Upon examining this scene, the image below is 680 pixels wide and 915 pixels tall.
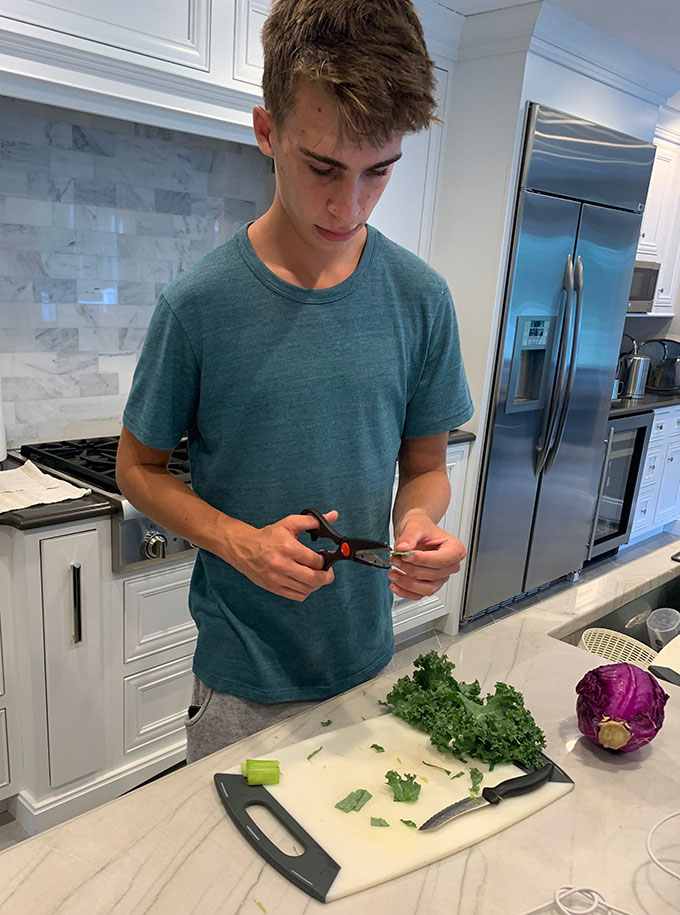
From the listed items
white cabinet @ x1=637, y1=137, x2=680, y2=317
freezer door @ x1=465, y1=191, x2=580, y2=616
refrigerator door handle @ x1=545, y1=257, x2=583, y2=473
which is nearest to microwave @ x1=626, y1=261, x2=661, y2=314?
white cabinet @ x1=637, y1=137, x2=680, y2=317

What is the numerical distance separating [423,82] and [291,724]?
844 millimetres

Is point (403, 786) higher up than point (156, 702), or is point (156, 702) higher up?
point (403, 786)

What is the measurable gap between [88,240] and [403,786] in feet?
6.43

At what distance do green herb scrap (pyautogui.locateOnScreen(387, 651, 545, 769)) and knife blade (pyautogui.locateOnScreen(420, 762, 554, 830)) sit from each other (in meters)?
0.02

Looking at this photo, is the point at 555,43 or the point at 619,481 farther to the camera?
the point at 619,481

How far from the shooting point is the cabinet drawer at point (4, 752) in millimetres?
1831

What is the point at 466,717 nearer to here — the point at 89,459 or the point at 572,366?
the point at 89,459

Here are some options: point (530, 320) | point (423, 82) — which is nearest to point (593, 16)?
point (530, 320)

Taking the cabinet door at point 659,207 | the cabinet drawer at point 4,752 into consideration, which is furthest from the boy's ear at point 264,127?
the cabinet door at point 659,207

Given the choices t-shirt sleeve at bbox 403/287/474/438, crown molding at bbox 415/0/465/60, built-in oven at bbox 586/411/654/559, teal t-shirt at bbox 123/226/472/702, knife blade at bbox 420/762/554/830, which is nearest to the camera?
knife blade at bbox 420/762/554/830

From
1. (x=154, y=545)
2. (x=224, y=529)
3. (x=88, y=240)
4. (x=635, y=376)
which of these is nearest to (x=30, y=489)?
(x=154, y=545)

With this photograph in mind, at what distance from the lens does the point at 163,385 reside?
1.03 metres

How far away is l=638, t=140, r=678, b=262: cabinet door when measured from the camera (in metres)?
4.19

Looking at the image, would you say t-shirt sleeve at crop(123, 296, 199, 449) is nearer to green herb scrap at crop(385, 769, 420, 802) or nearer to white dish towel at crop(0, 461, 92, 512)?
green herb scrap at crop(385, 769, 420, 802)
